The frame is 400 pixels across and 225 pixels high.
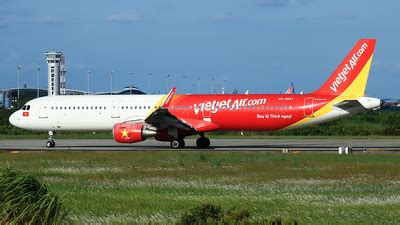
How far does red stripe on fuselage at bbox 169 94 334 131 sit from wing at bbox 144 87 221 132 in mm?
295

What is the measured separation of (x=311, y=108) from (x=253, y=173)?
17.7m

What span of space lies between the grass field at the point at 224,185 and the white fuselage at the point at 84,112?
11.2 metres

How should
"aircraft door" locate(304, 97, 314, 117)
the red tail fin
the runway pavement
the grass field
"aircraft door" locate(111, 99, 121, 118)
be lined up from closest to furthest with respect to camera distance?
the grass field → "aircraft door" locate(304, 97, 314, 117) → the red tail fin → the runway pavement → "aircraft door" locate(111, 99, 121, 118)

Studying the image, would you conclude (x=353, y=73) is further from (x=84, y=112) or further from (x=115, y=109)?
(x=84, y=112)

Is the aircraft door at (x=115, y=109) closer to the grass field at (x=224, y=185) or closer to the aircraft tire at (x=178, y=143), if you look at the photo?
the aircraft tire at (x=178, y=143)

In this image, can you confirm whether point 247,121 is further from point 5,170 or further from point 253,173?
point 5,170

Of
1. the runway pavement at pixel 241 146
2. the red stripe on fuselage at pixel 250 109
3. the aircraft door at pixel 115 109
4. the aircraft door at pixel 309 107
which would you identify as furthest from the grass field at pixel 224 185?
the aircraft door at pixel 115 109

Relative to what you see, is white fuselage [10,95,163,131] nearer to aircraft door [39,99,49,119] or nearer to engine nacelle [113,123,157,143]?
aircraft door [39,99,49,119]

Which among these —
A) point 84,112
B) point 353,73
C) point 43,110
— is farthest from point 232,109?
point 43,110

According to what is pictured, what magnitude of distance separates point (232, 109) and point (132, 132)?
5704mm

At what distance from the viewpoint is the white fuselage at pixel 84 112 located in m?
47.0

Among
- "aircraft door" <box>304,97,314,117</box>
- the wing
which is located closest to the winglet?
the wing

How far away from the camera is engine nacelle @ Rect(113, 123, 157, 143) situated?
143 feet

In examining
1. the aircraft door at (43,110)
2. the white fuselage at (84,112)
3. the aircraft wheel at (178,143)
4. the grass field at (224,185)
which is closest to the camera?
the grass field at (224,185)
